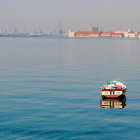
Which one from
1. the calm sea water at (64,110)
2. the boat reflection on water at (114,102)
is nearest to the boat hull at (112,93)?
the boat reflection on water at (114,102)

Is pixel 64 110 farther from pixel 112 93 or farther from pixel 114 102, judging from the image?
pixel 112 93

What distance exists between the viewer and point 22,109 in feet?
136

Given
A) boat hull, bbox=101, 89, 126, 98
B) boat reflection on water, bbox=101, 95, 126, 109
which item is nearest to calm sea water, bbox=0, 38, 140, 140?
boat reflection on water, bbox=101, 95, 126, 109

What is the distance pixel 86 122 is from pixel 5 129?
8.03 metres

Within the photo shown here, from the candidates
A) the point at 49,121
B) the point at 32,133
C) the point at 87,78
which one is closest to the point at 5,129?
the point at 32,133

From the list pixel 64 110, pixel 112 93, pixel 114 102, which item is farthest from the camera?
pixel 112 93

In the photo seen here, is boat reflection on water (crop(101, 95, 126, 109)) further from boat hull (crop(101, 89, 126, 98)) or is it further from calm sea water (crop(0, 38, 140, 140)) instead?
boat hull (crop(101, 89, 126, 98))

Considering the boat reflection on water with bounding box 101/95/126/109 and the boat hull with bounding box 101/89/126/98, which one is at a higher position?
the boat hull with bounding box 101/89/126/98

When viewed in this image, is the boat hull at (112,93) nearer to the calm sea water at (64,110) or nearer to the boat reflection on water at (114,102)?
the boat reflection on water at (114,102)

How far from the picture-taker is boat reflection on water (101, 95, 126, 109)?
4534 cm

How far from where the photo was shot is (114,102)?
48250 millimetres

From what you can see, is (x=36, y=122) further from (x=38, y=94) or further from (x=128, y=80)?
(x=128, y=80)

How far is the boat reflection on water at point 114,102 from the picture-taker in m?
45.3

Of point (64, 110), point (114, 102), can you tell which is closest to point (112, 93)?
point (114, 102)
